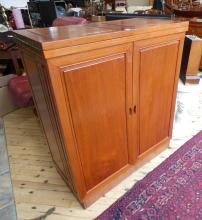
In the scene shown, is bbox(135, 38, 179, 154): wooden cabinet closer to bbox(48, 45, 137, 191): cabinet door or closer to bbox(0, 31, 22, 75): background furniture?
bbox(48, 45, 137, 191): cabinet door

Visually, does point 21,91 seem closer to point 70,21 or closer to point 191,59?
point 70,21

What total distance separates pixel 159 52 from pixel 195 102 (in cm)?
147

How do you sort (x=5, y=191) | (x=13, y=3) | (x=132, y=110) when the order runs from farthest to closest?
(x=13, y=3) → (x=5, y=191) → (x=132, y=110)

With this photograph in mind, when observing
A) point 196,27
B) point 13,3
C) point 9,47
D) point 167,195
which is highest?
point 13,3

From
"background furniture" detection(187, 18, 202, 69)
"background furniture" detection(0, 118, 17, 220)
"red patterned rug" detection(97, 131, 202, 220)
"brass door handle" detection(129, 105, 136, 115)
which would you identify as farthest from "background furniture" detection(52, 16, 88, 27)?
"background furniture" detection(187, 18, 202, 69)

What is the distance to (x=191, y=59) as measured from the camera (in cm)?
262

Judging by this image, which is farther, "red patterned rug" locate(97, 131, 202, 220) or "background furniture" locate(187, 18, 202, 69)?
"background furniture" locate(187, 18, 202, 69)

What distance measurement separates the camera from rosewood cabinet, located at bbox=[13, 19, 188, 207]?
84cm

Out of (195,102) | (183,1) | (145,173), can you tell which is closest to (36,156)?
(145,173)

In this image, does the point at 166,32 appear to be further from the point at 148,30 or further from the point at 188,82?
the point at 188,82

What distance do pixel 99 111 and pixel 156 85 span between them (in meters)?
0.46

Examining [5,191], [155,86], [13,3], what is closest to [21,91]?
[5,191]

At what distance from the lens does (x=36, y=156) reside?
1784 millimetres

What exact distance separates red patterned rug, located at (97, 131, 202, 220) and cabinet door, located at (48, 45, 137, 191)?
232mm
